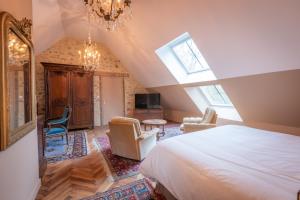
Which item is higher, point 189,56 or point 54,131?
point 189,56

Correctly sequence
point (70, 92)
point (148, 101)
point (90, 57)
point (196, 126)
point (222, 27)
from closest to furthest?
point (222, 27) < point (196, 126) < point (90, 57) < point (70, 92) < point (148, 101)

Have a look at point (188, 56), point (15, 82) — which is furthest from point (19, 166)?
point (188, 56)

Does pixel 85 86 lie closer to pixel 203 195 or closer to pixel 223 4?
pixel 223 4

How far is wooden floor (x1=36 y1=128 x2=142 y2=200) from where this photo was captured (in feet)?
6.51

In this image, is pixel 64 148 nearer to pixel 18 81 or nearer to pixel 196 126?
pixel 18 81

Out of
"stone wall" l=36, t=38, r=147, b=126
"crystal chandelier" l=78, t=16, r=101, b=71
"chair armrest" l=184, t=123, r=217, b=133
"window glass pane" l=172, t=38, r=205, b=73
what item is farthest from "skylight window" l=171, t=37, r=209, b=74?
"stone wall" l=36, t=38, r=147, b=126

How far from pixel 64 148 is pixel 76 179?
157 cm

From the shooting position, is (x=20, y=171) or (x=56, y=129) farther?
(x=56, y=129)

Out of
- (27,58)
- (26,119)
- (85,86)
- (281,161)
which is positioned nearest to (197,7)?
(281,161)

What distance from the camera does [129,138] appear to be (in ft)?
9.05

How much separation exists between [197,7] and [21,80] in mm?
2625

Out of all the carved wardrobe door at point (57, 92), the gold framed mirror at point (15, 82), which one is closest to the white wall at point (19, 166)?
the gold framed mirror at point (15, 82)

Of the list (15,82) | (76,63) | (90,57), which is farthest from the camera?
(76,63)

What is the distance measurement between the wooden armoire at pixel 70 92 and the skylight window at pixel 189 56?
314 centimetres
